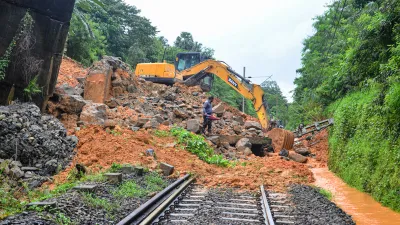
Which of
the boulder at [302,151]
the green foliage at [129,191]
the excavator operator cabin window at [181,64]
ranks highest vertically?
the excavator operator cabin window at [181,64]

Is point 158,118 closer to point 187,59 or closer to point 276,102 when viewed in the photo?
point 187,59

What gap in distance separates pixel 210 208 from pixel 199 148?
708 centimetres

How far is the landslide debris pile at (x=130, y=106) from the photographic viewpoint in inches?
523

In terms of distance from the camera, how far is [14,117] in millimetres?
9227

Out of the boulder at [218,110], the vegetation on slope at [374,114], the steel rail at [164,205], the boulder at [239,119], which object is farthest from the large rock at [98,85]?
the vegetation on slope at [374,114]

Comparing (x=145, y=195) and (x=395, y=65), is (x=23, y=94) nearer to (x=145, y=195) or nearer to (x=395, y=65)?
(x=145, y=195)

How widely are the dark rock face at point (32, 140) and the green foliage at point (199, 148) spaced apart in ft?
14.9

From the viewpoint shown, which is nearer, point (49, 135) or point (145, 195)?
point (145, 195)

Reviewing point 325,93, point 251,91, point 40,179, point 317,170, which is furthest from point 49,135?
point 325,93

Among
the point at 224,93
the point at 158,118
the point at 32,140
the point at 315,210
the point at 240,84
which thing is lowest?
the point at 315,210

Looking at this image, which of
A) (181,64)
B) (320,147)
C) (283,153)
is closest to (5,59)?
(283,153)

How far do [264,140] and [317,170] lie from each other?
347 cm

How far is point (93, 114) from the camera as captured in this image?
42.7 ft

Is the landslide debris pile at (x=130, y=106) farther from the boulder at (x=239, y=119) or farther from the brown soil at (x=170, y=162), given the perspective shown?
the brown soil at (x=170, y=162)
